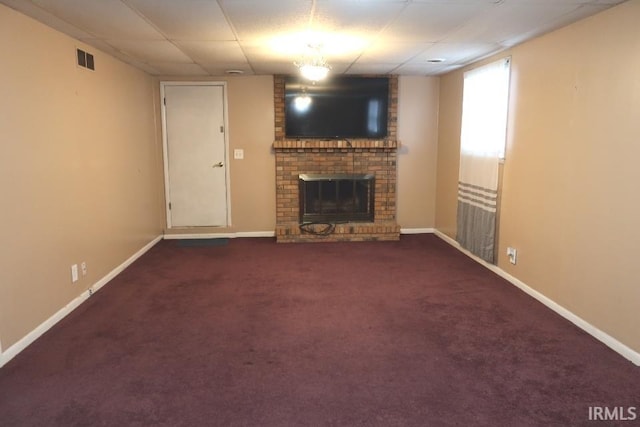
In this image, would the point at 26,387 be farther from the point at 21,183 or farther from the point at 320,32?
the point at 320,32

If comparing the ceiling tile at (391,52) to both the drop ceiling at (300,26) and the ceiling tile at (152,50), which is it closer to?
the drop ceiling at (300,26)

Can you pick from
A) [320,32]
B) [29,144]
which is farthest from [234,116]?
[29,144]

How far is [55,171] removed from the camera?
3.44m

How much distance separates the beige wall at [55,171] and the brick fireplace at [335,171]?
1962 mm

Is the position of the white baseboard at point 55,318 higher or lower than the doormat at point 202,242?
lower

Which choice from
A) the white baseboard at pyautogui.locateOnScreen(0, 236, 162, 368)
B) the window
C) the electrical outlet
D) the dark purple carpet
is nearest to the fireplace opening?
the window

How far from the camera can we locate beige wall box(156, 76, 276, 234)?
20.0ft

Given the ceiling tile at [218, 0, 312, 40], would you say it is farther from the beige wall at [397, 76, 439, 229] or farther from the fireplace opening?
the beige wall at [397, 76, 439, 229]

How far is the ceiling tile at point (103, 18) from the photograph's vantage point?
2.83 metres

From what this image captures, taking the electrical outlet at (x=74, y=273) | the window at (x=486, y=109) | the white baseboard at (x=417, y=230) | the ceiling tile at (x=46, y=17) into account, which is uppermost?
the ceiling tile at (x=46, y=17)

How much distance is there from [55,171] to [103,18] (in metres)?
1.21

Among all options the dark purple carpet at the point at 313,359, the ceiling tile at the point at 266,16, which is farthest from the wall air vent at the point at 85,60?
the dark purple carpet at the point at 313,359

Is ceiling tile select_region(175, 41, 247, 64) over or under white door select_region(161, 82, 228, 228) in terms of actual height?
over

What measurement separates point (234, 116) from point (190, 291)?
113 inches
